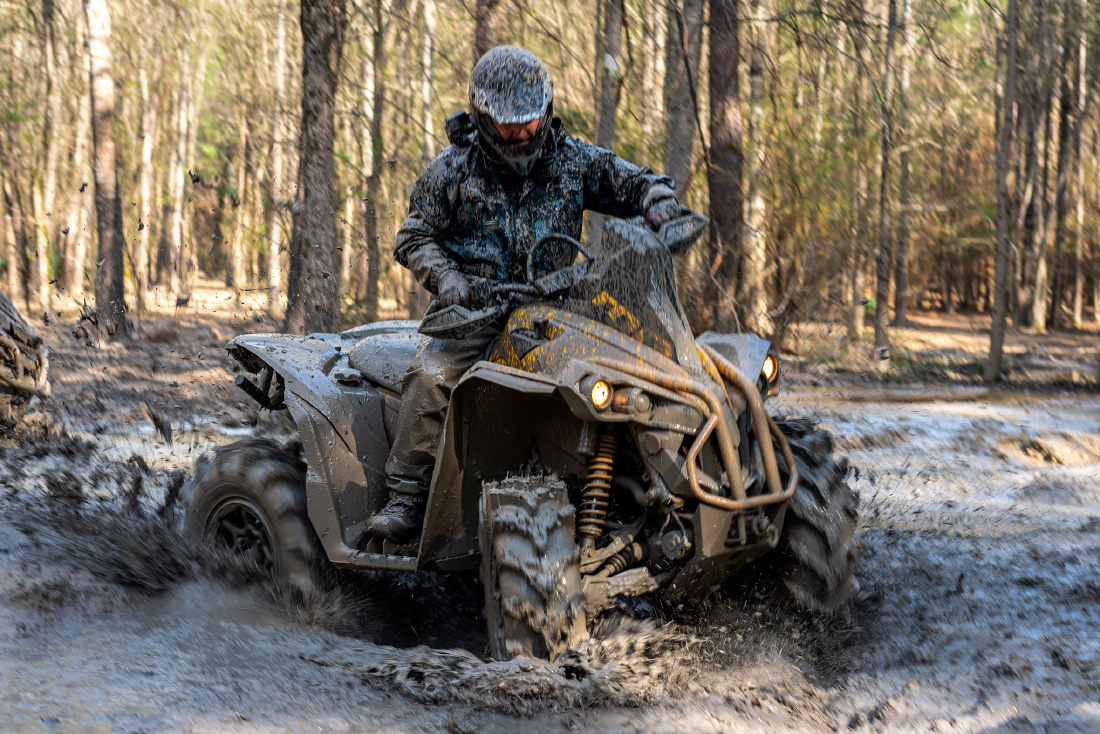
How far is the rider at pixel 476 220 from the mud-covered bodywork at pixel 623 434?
0.19m

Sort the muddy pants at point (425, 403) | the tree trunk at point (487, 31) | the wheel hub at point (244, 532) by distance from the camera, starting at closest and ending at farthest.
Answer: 1. the muddy pants at point (425, 403)
2. the wheel hub at point (244, 532)
3. the tree trunk at point (487, 31)

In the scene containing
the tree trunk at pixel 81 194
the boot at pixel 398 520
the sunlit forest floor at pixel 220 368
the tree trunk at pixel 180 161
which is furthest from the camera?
the tree trunk at pixel 180 161

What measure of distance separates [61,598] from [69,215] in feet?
92.5

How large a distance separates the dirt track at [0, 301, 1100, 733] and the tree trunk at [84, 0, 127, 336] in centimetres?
1177

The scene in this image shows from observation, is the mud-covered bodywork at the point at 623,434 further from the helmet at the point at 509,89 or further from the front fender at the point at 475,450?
the helmet at the point at 509,89

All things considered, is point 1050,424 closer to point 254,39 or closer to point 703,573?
point 703,573

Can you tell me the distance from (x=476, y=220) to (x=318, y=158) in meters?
5.75

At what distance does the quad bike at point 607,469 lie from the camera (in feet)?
12.4

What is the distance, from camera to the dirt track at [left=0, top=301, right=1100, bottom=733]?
3.66 metres

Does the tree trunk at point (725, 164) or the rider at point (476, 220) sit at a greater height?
the tree trunk at point (725, 164)

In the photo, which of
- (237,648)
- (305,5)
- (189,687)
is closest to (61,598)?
(237,648)

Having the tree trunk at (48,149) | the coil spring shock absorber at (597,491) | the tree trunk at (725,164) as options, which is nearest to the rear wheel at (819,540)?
the coil spring shock absorber at (597,491)

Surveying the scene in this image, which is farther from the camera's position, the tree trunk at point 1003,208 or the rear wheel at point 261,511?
the tree trunk at point 1003,208

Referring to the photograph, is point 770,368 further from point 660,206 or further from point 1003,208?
point 1003,208
